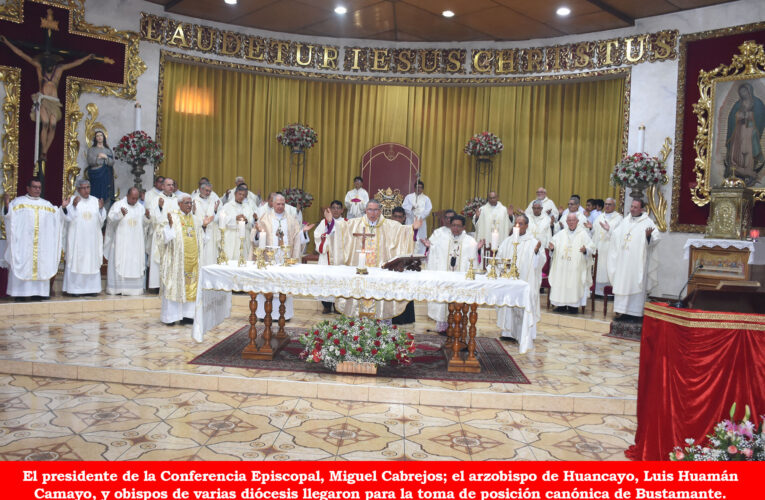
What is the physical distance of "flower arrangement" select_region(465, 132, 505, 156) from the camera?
44.3 feet

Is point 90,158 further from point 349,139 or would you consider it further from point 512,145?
point 512,145

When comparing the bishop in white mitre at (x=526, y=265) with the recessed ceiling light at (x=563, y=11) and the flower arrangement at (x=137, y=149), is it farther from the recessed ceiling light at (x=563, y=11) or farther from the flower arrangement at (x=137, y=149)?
the flower arrangement at (x=137, y=149)

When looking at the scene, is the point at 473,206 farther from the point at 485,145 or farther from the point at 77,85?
the point at 77,85

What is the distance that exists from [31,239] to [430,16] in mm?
8285

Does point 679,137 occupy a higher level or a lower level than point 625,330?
higher

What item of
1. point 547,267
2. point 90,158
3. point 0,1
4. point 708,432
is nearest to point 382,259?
point 708,432

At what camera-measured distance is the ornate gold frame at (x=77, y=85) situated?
11.3 m

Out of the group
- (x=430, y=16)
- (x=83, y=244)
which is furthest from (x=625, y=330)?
(x=83, y=244)

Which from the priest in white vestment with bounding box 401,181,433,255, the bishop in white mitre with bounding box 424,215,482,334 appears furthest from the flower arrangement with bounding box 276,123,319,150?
the bishop in white mitre with bounding box 424,215,482,334

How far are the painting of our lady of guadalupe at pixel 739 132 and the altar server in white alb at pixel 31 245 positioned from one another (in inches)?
446

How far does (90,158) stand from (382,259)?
7.14 metres

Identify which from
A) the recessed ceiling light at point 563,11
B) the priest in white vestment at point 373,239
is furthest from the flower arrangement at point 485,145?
the priest in white vestment at point 373,239

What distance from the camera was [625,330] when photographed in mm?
9047

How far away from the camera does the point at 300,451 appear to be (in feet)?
14.3
